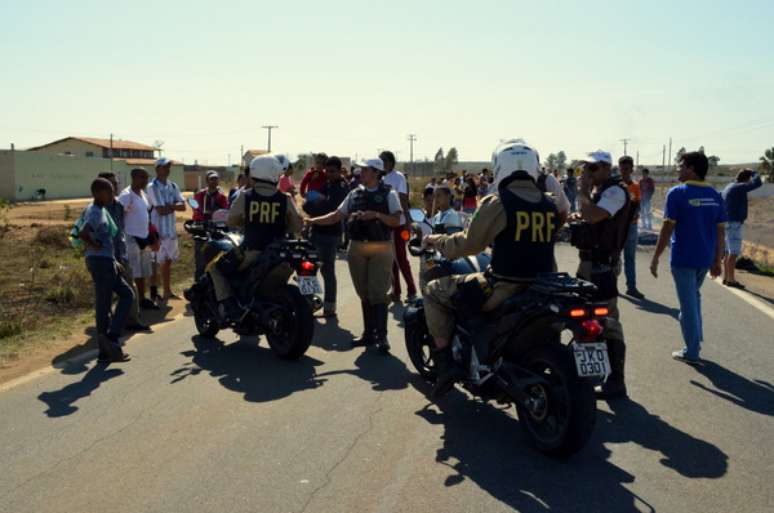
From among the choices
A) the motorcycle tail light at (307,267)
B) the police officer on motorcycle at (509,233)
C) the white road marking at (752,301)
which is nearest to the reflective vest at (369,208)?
the motorcycle tail light at (307,267)

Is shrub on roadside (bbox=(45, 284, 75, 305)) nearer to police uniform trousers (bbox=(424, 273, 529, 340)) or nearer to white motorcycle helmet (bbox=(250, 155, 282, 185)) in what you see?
white motorcycle helmet (bbox=(250, 155, 282, 185))

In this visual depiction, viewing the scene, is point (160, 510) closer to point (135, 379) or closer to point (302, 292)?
point (135, 379)

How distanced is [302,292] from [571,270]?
7.52 m

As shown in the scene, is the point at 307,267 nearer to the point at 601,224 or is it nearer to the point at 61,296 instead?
the point at 601,224

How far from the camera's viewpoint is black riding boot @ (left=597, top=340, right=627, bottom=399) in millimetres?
5926

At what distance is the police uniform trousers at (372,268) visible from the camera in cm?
757

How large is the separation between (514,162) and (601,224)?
5.82 ft

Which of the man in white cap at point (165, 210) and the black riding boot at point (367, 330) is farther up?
the man in white cap at point (165, 210)

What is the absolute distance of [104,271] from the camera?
7.30m

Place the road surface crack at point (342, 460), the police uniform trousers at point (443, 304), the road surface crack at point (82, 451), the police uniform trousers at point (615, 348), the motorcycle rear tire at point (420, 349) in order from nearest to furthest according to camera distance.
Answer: the road surface crack at point (342, 460) → the road surface crack at point (82, 451) → the police uniform trousers at point (443, 304) → the police uniform trousers at point (615, 348) → the motorcycle rear tire at point (420, 349)

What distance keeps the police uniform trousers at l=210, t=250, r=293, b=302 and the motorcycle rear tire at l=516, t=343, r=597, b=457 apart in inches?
122

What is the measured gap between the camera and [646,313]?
952 cm

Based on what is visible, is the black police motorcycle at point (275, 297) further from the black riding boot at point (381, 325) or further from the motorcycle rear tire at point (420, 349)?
the motorcycle rear tire at point (420, 349)

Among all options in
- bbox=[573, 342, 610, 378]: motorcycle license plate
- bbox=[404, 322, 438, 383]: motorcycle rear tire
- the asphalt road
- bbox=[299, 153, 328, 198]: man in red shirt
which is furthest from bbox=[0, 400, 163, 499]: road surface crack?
bbox=[299, 153, 328, 198]: man in red shirt
